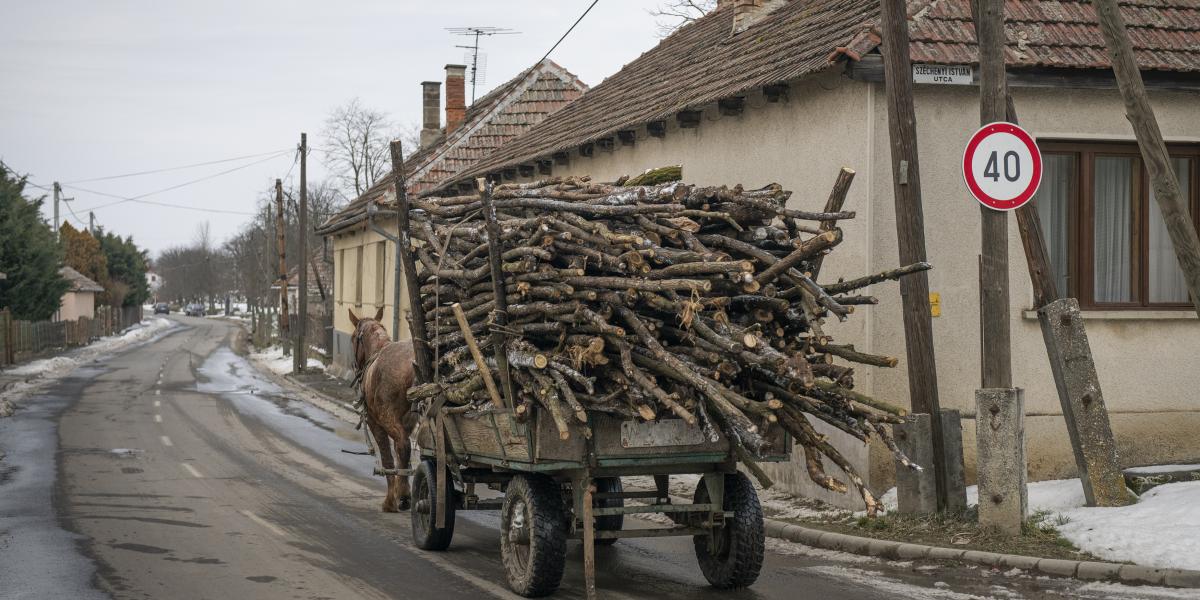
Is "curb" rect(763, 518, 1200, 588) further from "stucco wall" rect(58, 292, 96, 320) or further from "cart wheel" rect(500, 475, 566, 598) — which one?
"stucco wall" rect(58, 292, 96, 320)

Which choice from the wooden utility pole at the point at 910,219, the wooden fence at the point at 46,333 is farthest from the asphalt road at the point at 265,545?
the wooden fence at the point at 46,333

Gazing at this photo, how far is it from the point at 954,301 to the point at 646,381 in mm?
5790

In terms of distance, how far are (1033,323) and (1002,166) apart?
9.75 feet

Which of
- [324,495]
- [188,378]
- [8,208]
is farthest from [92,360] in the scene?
[324,495]

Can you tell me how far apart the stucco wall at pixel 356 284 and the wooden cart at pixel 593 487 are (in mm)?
19488

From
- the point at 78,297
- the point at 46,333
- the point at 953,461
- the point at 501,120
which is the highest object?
the point at 501,120

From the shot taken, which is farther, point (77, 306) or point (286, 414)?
point (77, 306)

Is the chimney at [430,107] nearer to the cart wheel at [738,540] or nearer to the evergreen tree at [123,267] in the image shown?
the cart wheel at [738,540]

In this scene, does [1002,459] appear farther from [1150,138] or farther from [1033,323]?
[1033,323]

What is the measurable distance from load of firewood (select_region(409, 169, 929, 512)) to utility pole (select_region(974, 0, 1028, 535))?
213 centimetres

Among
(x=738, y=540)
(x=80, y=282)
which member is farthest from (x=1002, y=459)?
(x=80, y=282)

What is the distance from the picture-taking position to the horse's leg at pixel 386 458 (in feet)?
38.4

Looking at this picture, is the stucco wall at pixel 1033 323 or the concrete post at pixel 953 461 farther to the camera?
the stucco wall at pixel 1033 323

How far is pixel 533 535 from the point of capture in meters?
7.43
